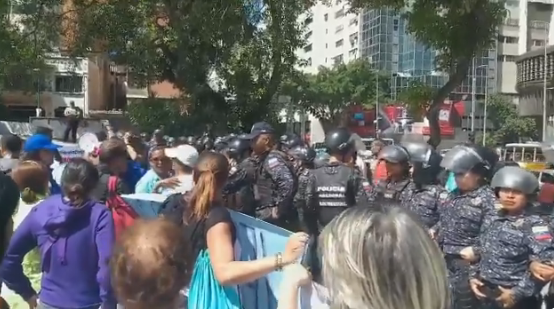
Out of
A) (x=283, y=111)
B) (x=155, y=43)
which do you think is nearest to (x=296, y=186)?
(x=155, y=43)

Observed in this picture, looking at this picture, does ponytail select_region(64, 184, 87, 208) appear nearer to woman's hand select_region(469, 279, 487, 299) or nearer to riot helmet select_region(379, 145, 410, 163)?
woman's hand select_region(469, 279, 487, 299)

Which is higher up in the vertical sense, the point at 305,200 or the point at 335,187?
the point at 335,187

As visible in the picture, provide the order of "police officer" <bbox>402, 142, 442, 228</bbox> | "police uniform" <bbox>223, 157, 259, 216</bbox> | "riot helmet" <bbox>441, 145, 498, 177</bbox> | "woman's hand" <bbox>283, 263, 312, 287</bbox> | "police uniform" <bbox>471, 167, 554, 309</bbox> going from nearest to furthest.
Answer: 1. "woman's hand" <bbox>283, 263, 312, 287</bbox>
2. "police uniform" <bbox>471, 167, 554, 309</bbox>
3. "riot helmet" <bbox>441, 145, 498, 177</bbox>
4. "police officer" <bbox>402, 142, 442, 228</bbox>
5. "police uniform" <bbox>223, 157, 259, 216</bbox>

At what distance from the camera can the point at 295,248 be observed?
332 cm

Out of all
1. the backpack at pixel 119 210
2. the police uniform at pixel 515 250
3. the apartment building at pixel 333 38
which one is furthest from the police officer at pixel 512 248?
the apartment building at pixel 333 38

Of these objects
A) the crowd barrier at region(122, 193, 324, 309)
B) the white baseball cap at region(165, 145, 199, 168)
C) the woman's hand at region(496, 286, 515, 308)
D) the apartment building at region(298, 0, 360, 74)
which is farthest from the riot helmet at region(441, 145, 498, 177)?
the apartment building at region(298, 0, 360, 74)

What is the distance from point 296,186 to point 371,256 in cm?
626

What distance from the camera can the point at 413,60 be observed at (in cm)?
8169

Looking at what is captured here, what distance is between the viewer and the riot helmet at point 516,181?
16.7ft

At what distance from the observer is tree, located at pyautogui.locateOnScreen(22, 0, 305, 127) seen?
19.2 meters

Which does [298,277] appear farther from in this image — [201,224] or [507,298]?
[507,298]

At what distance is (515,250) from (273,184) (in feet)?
13.1

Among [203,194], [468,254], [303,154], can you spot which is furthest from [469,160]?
[303,154]

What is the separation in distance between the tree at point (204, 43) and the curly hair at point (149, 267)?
16.1m
